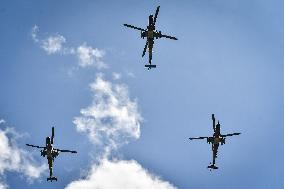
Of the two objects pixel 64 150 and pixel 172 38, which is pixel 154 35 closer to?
pixel 172 38

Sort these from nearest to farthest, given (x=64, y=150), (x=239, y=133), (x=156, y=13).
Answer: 1. (x=156, y=13)
2. (x=239, y=133)
3. (x=64, y=150)

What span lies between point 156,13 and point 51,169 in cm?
3341

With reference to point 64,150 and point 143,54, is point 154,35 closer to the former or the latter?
point 143,54

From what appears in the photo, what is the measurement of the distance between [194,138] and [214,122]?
4.12 meters

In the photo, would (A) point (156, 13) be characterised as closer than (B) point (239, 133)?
Yes

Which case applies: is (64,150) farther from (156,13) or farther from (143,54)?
(156,13)

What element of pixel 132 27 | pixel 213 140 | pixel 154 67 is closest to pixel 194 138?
pixel 213 140

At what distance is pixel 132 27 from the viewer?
69188 mm

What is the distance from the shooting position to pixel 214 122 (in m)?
74.3

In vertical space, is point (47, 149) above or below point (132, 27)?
below

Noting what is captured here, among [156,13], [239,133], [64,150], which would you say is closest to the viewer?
[156,13]

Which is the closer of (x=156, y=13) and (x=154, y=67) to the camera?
(x=156, y=13)

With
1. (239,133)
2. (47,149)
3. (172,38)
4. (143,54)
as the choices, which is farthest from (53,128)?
(239,133)

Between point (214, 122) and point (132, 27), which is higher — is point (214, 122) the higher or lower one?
the lower one
